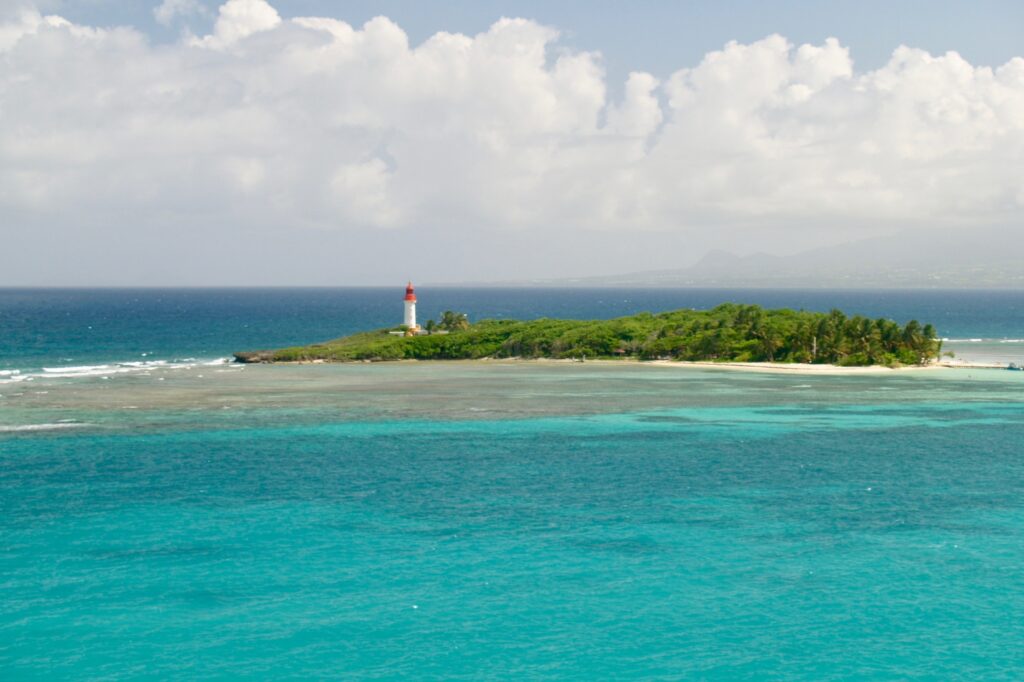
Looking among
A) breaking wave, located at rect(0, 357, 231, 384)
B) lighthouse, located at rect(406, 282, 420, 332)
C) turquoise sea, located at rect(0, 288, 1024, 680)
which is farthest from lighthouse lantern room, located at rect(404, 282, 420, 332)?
turquoise sea, located at rect(0, 288, 1024, 680)

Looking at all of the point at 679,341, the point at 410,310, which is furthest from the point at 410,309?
the point at 679,341

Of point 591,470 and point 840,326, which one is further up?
point 840,326

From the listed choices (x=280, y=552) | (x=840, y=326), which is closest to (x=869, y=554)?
(x=280, y=552)

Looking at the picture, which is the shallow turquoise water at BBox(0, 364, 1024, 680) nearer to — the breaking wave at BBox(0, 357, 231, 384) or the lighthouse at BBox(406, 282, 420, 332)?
the breaking wave at BBox(0, 357, 231, 384)

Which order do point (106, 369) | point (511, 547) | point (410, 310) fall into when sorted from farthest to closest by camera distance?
point (410, 310) → point (106, 369) → point (511, 547)

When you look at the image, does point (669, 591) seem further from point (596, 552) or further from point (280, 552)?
point (280, 552)

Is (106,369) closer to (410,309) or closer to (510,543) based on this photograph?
(410,309)
